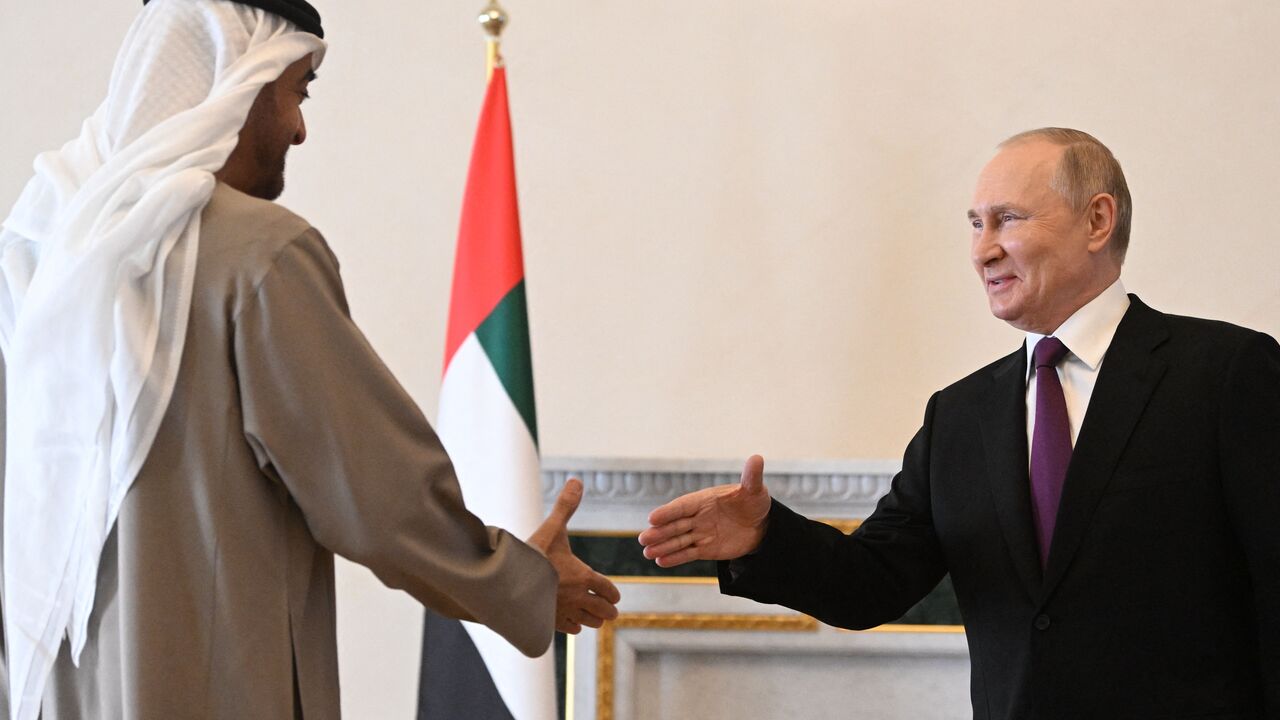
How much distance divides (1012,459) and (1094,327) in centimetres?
30

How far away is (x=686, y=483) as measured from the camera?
3.63 metres

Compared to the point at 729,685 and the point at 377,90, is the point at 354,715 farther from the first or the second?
the point at 377,90

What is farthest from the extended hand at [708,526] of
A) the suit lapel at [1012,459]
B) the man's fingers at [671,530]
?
the suit lapel at [1012,459]

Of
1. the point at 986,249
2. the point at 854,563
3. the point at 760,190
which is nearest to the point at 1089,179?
the point at 986,249

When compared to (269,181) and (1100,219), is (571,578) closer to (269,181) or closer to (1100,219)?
(269,181)

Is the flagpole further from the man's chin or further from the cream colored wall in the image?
the man's chin

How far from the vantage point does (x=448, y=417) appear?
3348mm

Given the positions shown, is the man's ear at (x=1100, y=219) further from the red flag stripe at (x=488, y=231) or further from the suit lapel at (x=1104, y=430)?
the red flag stripe at (x=488, y=231)

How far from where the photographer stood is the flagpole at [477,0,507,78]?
3.53m

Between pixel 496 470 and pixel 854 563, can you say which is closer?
pixel 854 563

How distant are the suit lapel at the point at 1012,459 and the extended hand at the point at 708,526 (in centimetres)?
44

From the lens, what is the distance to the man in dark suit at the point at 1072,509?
222 centimetres

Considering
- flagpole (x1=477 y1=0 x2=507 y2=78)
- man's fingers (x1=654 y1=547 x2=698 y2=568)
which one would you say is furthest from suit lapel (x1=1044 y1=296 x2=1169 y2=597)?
flagpole (x1=477 y1=0 x2=507 y2=78)

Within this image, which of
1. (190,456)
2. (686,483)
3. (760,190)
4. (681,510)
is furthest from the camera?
(760,190)
